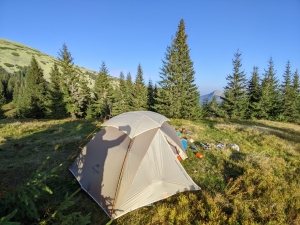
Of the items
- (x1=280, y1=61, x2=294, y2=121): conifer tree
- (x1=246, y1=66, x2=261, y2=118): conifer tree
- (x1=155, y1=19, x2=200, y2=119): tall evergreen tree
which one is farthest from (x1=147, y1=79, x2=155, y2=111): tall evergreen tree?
(x1=280, y1=61, x2=294, y2=121): conifer tree

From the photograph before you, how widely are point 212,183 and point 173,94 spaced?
20320mm

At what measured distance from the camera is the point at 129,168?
17.7ft

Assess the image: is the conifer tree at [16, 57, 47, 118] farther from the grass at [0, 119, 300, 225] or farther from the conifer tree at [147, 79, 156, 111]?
the grass at [0, 119, 300, 225]

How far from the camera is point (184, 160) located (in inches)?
323

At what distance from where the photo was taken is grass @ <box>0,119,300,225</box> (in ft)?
15.8

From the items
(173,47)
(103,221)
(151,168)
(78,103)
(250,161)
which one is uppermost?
(173,47)

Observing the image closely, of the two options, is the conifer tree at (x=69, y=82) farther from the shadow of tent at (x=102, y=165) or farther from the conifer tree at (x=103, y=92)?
the shadow of tent at (x=102, y=165)

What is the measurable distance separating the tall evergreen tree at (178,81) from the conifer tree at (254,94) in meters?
12.6

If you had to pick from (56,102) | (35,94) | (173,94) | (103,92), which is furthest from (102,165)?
(35,94)

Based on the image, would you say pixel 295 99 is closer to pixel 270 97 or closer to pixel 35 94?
pixel 270 97

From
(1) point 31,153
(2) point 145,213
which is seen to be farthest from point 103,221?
(1) point 31,153

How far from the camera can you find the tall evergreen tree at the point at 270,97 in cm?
3144

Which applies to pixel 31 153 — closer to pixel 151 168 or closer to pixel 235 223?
pixel 151 168

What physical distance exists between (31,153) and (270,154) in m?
12.9
